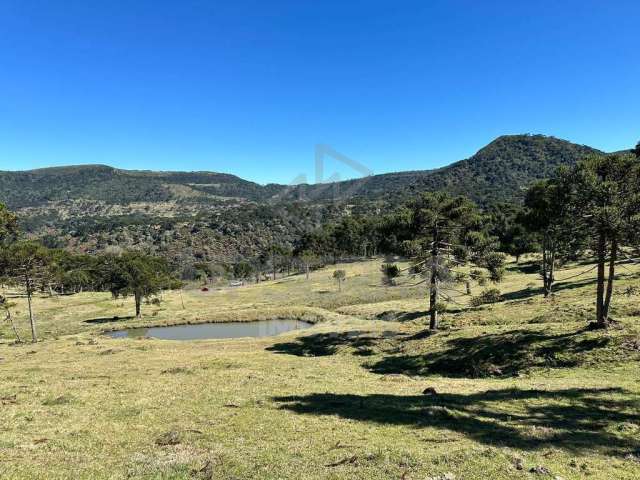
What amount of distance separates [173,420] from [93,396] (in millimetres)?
6965

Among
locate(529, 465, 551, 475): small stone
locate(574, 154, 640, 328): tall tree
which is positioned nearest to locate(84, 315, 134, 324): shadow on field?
locate(574, 154, 640, 328): tall tree

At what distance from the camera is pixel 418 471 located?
10992 millimetres

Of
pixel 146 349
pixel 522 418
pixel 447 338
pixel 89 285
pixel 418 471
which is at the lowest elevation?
pixel 89 285

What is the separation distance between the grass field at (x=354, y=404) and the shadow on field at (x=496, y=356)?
11 cm

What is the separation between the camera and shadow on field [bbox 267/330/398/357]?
128 ft

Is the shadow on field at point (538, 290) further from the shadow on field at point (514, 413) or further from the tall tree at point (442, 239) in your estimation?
the shadow on field at point (514, 413)

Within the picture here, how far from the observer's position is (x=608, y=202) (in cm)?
2592

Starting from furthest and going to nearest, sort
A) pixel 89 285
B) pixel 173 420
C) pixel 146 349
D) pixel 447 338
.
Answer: pixel 89 285, pixel 146 349, pixel 447 338, pixel 173 420

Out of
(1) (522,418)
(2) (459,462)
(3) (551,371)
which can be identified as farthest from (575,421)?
(3) (551,371)

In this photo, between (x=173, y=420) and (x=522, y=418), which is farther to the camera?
(x=173, y=420)

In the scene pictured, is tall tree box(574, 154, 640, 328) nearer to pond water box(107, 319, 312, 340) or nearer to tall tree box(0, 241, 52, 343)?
pond water box(107, 319, 312, 340)

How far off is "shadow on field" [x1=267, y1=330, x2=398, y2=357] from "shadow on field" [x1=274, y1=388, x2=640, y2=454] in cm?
1744

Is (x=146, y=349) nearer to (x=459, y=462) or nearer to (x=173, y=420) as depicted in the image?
(x=173, y=420)

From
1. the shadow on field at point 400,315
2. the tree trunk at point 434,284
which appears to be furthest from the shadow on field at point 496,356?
the shadow on field at point 400,315
